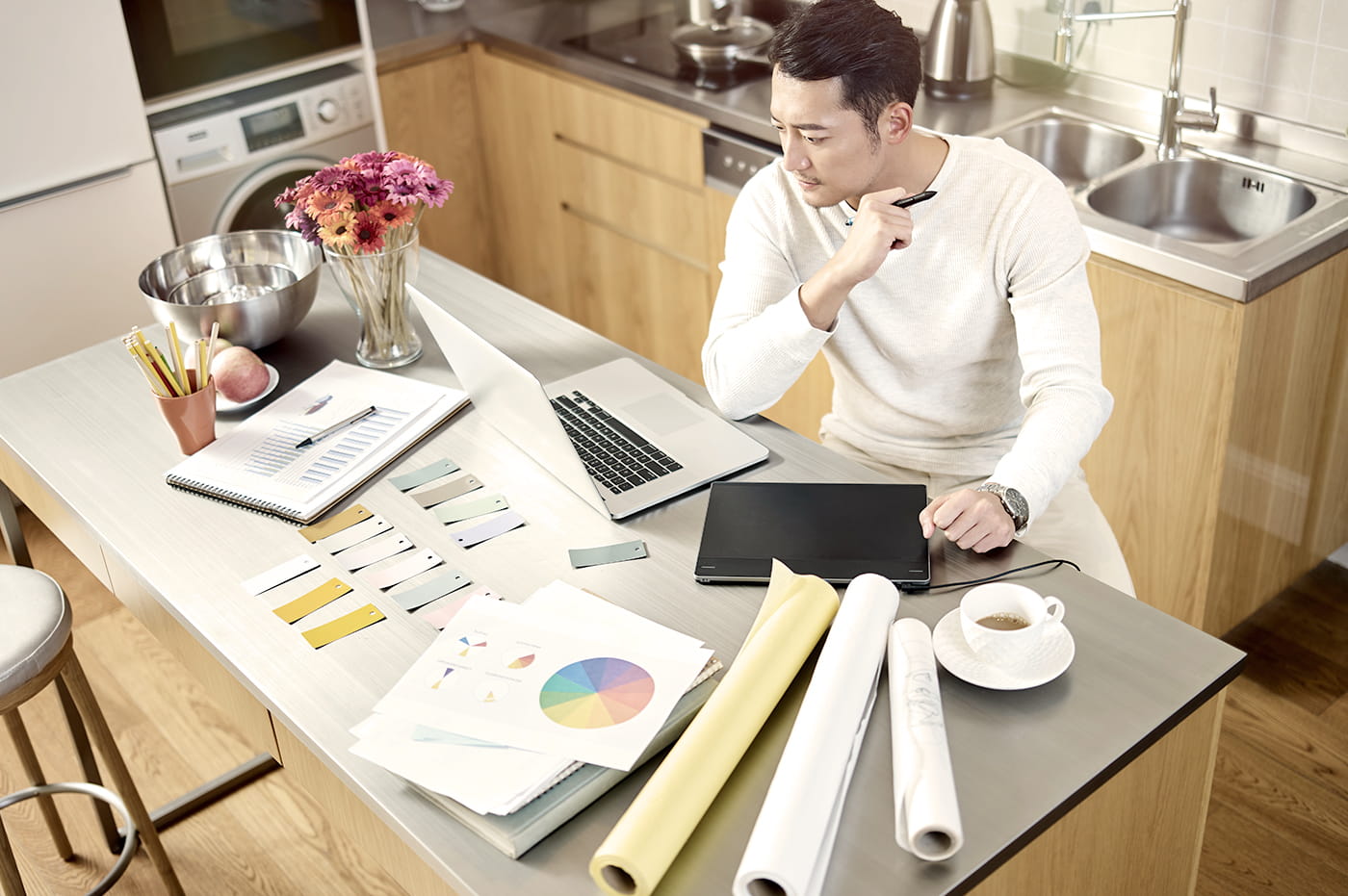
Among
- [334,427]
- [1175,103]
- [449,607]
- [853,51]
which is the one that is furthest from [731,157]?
[449,607]

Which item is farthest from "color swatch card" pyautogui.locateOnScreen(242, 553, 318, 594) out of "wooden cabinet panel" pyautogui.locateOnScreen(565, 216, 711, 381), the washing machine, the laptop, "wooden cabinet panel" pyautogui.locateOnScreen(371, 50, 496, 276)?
"wooden cabinet panel" pyautogui.locateOnScreen(371, 50, 496, 276)

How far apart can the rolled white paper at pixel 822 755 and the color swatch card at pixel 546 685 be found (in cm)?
14

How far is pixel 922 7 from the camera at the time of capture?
314 centimetres

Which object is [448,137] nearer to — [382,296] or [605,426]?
[382,296]

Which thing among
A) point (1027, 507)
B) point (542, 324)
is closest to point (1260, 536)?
point (1027, 507)

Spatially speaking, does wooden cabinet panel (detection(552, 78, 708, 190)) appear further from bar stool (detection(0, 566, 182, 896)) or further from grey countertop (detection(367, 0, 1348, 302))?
bar stool (detection(0, 566, 182, 896))

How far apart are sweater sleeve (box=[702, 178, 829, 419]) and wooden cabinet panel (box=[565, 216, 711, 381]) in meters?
1.23

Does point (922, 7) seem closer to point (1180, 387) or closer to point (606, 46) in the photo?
point (606, 46)

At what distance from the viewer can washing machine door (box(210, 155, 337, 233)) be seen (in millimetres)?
3201

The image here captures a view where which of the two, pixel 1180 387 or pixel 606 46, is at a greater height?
pixel 606 46

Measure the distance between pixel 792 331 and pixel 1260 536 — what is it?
122 centimetres

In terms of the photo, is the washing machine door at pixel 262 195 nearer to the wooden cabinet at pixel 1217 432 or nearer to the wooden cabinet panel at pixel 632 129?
the wooden cabinet panel at pixel 632 129

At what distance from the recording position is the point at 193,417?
1768 mm

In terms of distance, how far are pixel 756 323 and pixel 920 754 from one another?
78 centimetres
